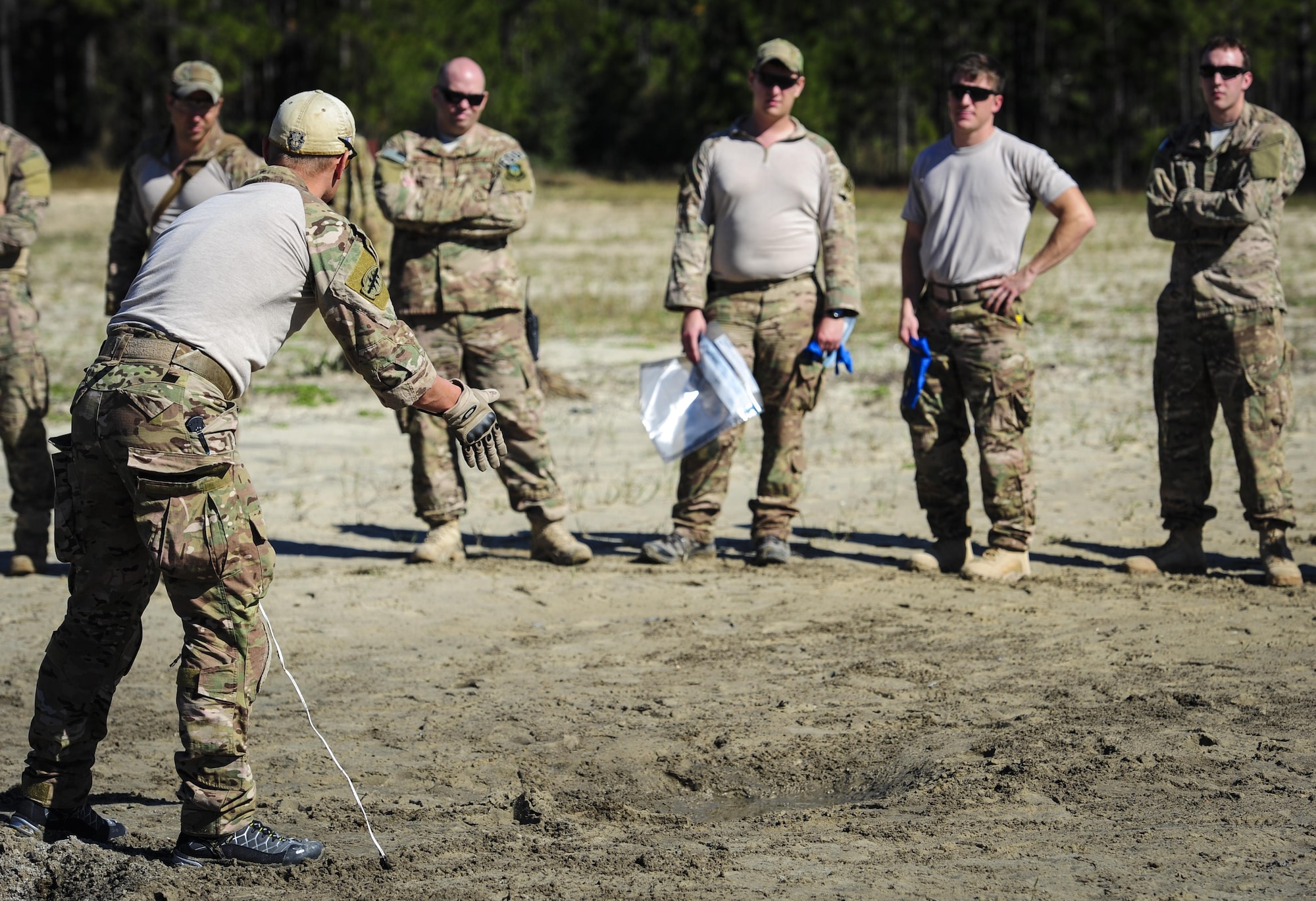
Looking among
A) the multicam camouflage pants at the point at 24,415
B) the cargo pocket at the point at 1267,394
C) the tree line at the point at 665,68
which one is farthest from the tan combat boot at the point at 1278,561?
the tree line at the point at 665,68

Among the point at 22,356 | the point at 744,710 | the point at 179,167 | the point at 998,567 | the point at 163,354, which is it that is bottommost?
the point at 744,710

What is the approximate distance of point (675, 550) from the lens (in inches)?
296

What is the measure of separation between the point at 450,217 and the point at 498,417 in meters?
0.98

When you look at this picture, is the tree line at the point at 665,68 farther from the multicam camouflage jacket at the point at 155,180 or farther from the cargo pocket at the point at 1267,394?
the cargo pocket at the point at 1267,394

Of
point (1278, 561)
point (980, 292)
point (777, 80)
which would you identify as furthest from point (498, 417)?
point (1278, 561)

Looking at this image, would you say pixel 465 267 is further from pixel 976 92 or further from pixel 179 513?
pixel 179 513

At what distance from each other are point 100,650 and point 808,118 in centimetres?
4167

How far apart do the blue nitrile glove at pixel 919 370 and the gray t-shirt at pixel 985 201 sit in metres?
0.32

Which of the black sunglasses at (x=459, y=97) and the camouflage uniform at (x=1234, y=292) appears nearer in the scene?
the camouflage uniform at (x=1234, y=292)

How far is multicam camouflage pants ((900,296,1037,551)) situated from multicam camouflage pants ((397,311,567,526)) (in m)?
1.85

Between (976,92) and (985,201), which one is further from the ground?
(976,92)

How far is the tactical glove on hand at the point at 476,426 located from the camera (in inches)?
166

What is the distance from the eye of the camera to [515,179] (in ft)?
23.9

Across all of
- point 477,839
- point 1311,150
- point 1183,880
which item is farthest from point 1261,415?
point 1311,150
